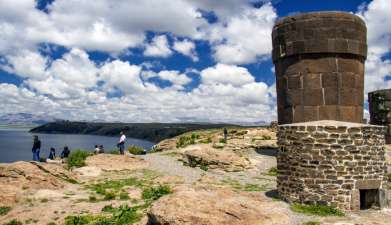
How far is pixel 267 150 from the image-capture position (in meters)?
31.6

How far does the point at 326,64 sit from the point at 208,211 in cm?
1269

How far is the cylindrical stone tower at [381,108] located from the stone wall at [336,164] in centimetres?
1990

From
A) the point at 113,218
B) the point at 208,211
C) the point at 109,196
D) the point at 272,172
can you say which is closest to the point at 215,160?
the point at 272,172

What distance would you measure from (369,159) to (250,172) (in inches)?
463

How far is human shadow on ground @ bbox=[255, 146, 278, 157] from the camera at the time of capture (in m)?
30.4

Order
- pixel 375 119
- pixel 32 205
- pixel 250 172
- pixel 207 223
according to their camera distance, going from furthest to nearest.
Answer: pixel 375 119, pixel 250 172, pixel 32 205, pixel 207 223

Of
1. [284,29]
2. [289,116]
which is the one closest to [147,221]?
[289,116]

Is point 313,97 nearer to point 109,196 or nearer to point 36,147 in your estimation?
point 109,196

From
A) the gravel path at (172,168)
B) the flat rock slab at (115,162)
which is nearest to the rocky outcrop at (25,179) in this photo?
the flat rock slab at (115,162)

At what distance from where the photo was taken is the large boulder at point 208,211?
496 inches

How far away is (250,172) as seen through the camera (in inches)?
1024

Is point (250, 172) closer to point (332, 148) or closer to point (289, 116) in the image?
point (289, 116)

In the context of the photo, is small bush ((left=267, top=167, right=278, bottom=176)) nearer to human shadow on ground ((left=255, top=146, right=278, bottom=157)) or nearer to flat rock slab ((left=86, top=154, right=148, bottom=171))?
human shadow on ground ((left=255, top=146, right=278, bottom=157))

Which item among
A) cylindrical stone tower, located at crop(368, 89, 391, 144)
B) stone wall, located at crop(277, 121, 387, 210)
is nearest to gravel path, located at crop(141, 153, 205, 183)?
stone wall, located at crop(277, 121, 387, 210)
